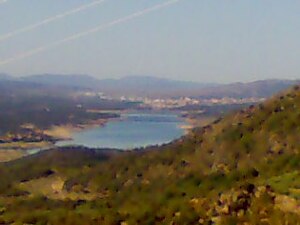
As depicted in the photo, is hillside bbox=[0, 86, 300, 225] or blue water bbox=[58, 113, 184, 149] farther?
blue water bbox=[58, 113, 184, 149]

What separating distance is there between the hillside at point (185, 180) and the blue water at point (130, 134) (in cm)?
3594

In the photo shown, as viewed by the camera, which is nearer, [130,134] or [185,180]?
[185,180]

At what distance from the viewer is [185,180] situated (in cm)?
4966

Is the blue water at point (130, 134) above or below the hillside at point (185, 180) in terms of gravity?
below

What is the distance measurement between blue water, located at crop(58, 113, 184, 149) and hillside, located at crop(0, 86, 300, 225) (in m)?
35.9

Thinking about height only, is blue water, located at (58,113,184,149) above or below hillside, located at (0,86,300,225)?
below

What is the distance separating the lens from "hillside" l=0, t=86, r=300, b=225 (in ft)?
85.9

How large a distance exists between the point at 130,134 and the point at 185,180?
96462 millimetres

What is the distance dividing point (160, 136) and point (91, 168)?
208 feet

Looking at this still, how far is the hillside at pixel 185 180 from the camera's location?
85.9 feet

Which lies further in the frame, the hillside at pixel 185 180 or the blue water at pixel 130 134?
the blue water at pixel 130 134

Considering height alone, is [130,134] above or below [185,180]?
below

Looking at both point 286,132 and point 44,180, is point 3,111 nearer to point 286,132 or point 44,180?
point 44,180

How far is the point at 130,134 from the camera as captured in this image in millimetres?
145875
